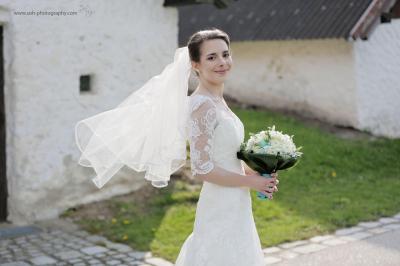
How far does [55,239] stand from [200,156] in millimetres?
3461

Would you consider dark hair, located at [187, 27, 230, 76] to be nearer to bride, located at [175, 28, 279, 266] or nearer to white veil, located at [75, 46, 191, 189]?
bride, located at [175, 28, 279, 266]

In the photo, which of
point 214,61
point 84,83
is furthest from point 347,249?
point 84,83

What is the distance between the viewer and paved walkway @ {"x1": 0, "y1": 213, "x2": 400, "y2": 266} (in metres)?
5.67

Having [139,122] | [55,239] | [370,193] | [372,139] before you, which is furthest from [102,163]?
[372,139]

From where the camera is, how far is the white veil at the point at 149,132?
3939mm

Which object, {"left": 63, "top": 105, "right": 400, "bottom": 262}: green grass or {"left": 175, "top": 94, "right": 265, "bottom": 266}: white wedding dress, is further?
{"left": 63, "top": 105, "right": 400, "bottom": 262}: green grass

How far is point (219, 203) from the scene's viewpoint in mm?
3717

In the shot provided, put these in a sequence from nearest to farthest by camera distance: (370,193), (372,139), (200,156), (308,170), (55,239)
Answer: (200,156) < (55,239) < (370,193) < (308,170) < (372,139)

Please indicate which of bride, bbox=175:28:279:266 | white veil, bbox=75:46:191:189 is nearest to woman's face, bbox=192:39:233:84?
bride, bbox=175:28:279:266

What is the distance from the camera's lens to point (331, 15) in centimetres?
1189

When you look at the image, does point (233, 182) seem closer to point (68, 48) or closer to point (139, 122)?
point (139, 122)

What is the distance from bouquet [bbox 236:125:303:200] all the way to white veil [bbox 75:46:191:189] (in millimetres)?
454

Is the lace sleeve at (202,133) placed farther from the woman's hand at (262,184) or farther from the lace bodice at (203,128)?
the woman's hand at (262,184)

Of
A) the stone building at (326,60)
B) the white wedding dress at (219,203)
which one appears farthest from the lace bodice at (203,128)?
the stone building at (326,60)
